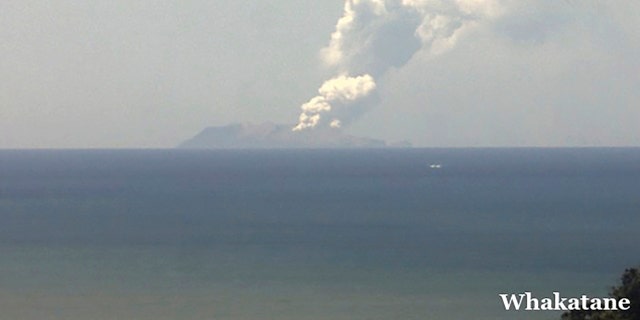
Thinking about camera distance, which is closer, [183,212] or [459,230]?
[459,230]

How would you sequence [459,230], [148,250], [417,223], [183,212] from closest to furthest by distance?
[148,250] < [459,230] < [417,223] < [183,212]

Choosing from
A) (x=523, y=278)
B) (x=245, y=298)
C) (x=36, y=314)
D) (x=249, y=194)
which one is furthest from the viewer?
(x=249, y=194)

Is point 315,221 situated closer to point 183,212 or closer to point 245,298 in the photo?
point 183,212

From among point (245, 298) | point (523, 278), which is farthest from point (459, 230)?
point (245, 298)

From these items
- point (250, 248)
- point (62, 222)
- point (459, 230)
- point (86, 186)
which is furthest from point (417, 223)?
point (86, 186)

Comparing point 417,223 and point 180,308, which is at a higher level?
point 417,223

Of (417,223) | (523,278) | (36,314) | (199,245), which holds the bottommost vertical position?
(36,314)
